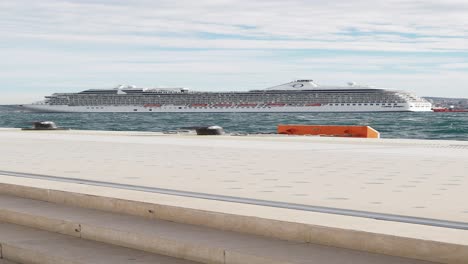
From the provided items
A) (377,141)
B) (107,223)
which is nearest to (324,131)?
(377,141)

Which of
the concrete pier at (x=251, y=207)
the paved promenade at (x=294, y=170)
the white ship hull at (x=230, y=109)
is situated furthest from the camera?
the white ship hull at (x=230, y=109)

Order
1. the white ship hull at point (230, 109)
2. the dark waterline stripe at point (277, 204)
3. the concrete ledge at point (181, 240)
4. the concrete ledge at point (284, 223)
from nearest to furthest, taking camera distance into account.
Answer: the concrete ledge at point (284, 223) → the concrete ledge at point (181, 240) → the dark waterline stripe at point (277, 204) → the white ship hull at point (230, 109)

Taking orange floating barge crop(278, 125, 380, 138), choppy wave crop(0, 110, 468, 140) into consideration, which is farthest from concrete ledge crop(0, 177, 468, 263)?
choppy wave crop(0, 110, 468, 140)

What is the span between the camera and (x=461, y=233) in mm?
5477

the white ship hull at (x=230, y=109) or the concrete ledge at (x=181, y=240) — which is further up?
the concrete ledge at (x=181, y=240)

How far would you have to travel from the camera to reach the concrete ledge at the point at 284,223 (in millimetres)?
5090

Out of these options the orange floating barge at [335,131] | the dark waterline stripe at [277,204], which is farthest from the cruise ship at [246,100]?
the dark waterline stripe at [277,204]

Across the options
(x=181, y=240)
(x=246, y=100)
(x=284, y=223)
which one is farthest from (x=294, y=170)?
(x=246, y=100)

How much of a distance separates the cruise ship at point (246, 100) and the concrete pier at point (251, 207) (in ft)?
458

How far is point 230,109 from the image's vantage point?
A: 158 metres

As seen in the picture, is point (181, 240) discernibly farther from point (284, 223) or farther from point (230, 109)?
point (230, 109)

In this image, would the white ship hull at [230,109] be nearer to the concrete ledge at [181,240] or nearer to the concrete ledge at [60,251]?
the concrete ledge at [181,240]

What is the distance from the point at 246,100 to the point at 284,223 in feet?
498

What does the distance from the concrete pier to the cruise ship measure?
140 m
